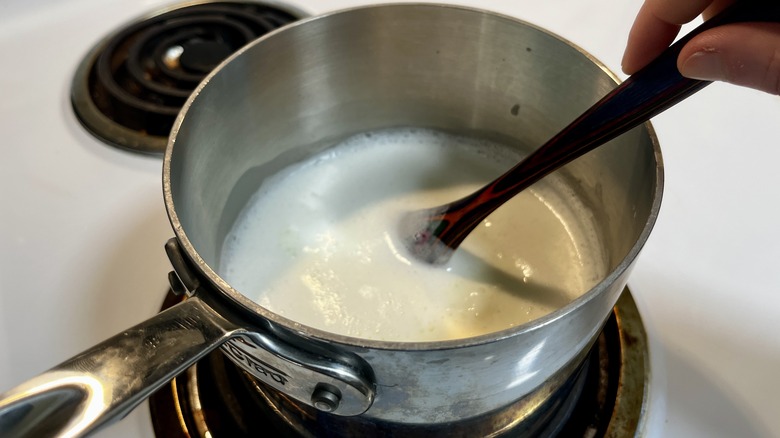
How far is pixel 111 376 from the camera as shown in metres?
0.30

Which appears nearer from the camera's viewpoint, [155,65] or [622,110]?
[622,110]

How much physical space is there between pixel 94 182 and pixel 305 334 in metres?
0.38

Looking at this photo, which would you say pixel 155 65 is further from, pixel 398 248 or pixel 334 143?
pixel 398 248

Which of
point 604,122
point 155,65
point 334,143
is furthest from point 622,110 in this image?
point 155,65

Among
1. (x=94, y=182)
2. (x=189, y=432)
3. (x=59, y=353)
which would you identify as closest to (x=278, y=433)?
(x=189, y=432)

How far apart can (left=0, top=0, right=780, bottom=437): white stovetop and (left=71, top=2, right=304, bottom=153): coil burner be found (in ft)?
0.07

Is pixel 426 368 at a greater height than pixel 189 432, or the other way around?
pixel 426 368

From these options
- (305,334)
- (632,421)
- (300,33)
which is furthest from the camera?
(300,33)

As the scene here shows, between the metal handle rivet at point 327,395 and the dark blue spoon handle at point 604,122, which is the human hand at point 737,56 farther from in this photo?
the metal handle rivet at point 327,395

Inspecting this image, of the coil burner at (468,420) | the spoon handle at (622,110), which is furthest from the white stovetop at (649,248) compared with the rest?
the spoon handle at (622,110)

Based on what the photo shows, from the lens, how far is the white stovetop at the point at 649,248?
1.53 ft

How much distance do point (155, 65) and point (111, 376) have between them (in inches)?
18.5

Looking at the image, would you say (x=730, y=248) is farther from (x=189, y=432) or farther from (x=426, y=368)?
(x=189, y=432)

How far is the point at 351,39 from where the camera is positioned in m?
0.62
